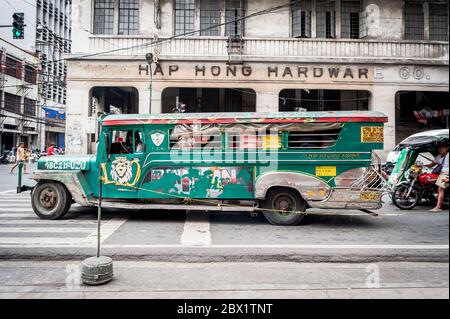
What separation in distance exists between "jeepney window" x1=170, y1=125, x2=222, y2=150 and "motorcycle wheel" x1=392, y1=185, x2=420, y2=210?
6.36 meters

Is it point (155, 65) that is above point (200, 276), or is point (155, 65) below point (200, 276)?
above

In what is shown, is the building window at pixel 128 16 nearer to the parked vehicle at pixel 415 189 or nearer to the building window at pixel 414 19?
the building window at pixel 414 19

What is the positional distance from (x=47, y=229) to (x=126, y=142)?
8.54 feet

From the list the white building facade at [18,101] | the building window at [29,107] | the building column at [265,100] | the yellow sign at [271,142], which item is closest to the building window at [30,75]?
the white building facade at [18,101]

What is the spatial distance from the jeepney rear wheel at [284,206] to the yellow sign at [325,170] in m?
0.72

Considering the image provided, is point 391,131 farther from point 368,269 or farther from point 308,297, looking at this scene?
point 308,297

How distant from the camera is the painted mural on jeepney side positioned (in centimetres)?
766

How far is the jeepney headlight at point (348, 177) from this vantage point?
23.9ft

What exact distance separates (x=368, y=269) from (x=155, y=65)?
14.9 meters

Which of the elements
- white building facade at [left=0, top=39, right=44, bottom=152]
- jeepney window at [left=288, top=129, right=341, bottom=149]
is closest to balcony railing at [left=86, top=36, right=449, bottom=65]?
jeepney window at [left=288, top=129, right=341, bottom=149]

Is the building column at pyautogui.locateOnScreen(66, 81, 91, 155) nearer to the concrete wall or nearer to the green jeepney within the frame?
the concrete wall

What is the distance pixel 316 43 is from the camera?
680 inches

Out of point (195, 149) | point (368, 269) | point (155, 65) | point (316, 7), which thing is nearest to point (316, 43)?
point (316, 7)

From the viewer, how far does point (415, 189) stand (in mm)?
10258
